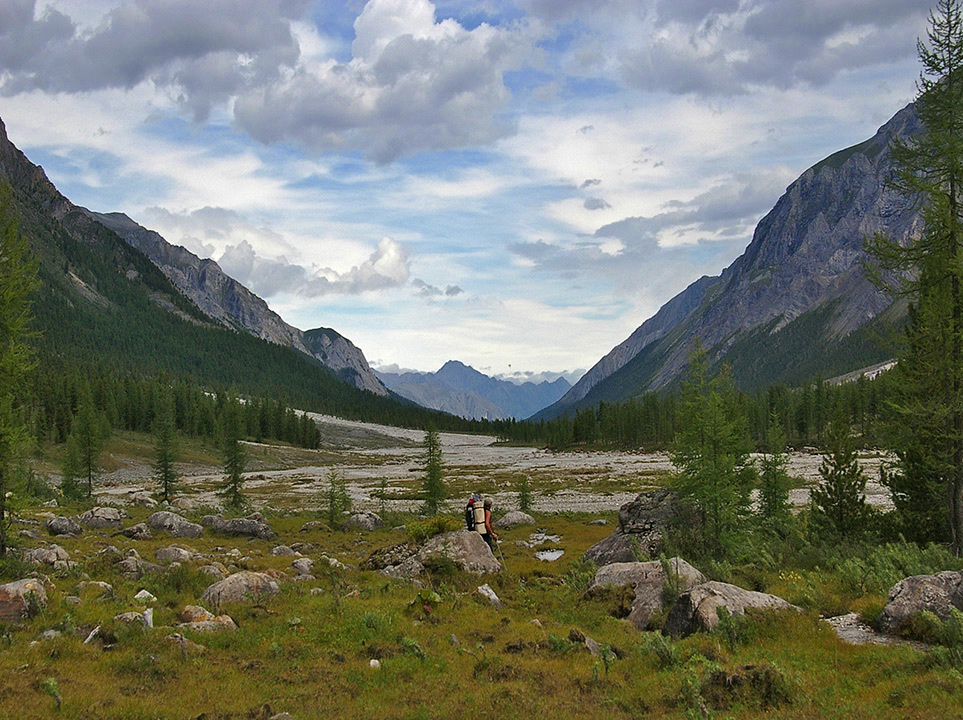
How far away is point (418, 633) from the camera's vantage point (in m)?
15.0

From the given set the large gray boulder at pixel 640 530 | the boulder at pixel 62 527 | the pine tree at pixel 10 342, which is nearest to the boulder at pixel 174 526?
the boulder at pixel 62 527

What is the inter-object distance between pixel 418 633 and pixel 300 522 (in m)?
33.2

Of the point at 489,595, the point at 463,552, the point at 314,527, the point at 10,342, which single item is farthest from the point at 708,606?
the point at 314,527

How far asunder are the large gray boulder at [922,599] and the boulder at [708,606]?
198 cm

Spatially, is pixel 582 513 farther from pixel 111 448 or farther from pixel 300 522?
pixel 111 448

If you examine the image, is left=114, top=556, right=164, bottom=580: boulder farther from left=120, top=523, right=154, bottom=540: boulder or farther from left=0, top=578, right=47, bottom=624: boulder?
left=120, top=523, right=154, bottom=540: boulder

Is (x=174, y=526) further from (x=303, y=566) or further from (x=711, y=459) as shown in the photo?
(x=711, y=459)

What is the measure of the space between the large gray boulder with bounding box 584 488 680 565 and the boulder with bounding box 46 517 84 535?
26.3 metres

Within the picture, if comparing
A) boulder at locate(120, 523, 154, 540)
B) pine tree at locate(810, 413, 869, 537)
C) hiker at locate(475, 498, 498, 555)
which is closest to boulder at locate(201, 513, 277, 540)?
boulder at locate(120, 523, 154, 540)

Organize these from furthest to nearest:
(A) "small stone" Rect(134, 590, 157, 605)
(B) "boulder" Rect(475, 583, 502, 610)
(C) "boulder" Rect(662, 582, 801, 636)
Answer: (B) "boulder" Rect(475, 583, 502, 610)
(A) "small stone" Rect(134, 590, 157, 605)
(C) "boulder" Rect(662, 582, 801, 636)

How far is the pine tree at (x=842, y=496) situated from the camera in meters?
23.6

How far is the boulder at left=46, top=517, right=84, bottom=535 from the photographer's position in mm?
30062

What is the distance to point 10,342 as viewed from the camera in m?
19.4

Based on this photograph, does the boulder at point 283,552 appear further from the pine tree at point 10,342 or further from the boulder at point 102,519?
the pine tree at point 10,342
